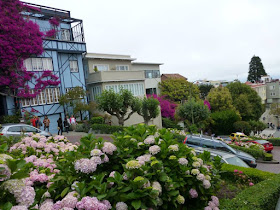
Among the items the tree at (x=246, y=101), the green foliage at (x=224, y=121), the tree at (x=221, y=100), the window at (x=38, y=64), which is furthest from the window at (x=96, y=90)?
the tree at (x=246, y=101)

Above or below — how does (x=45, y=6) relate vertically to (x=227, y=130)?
above

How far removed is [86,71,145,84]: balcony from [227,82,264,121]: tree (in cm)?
2562

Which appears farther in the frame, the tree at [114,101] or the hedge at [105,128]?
the tree at [114,101]

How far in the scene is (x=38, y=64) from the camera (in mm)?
22344

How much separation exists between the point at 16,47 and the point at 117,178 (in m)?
20.8

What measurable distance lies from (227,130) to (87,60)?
25.4 m

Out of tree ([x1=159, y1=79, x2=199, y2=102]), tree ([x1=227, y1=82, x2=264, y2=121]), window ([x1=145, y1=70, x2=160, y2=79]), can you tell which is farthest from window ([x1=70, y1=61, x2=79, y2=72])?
tree ([x1=227, y1=82, x2=264, y2=121])

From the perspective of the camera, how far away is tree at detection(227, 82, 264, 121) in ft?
146

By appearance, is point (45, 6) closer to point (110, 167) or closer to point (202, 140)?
point (202, 140)

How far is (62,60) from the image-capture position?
2470cm

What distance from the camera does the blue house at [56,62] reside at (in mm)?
21797

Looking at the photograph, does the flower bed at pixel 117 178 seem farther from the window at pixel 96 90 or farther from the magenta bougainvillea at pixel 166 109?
the magenta bougainvillea at pixel 166 109

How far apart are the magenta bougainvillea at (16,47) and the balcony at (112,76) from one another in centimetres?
645

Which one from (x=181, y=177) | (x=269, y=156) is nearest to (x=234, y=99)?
(x=269, y=156)
